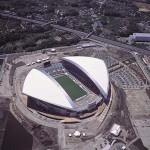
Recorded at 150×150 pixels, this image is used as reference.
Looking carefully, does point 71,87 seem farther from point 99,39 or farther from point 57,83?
point 99,39

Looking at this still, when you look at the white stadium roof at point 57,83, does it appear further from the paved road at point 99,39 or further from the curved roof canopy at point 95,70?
the paved road at point 99,39

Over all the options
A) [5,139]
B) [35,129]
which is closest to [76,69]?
[35,129]

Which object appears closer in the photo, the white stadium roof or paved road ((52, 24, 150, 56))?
the white stadium roof

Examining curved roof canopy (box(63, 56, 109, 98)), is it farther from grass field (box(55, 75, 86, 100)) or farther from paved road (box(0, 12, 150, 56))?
paved road (box(0, 12, 150, 56))

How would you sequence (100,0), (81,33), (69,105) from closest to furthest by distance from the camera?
1. (69,105)
2. (81,33)
3. (100,0)

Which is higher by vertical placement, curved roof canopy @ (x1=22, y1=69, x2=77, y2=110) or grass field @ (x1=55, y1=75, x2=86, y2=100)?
curved roof canopy @ (x1=22, y1=69, x2=77, y2=110)

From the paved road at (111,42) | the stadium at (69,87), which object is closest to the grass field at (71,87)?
the stadium at (69,87)

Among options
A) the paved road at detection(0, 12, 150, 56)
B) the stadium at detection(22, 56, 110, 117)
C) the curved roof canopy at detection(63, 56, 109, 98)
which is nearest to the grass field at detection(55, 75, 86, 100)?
the stadium at detection(22, 56, 110, 117)

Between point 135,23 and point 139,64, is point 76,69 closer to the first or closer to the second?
point 139,64
